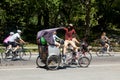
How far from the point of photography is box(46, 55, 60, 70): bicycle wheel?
1880cm

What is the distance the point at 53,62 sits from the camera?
1892 centimetres

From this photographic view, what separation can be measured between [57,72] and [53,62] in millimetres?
897

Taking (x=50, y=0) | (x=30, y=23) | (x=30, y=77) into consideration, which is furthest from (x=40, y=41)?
(x=30, y=23)

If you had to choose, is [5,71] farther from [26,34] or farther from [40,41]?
[26,34]

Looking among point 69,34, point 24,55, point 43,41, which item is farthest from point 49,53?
point 24,55

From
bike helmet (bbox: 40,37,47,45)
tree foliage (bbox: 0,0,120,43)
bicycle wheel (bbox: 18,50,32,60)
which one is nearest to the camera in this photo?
bike helmet (bbox: 40,37,47,45)

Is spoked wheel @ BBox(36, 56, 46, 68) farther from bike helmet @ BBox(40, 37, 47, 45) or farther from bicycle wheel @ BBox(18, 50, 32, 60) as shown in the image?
bicycle wheel @ BBox(18, 50, 32, 60)

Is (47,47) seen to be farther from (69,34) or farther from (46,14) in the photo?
(46,14)

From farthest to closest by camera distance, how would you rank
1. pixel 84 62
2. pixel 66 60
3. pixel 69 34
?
pixel 84 62 < pixel 69 34 < pixel 66 60

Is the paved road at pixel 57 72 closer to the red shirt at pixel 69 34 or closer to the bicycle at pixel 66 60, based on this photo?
the bicycle at pixel 66 60

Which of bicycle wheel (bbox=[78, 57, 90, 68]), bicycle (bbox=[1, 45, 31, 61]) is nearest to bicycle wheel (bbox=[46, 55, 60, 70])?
bicycle wheel (bbox=[78, 57, 90, 68])

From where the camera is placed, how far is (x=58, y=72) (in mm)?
18125

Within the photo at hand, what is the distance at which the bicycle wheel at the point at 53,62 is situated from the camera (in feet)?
61.7

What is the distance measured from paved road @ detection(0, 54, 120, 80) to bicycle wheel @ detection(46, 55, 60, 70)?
0.29m
